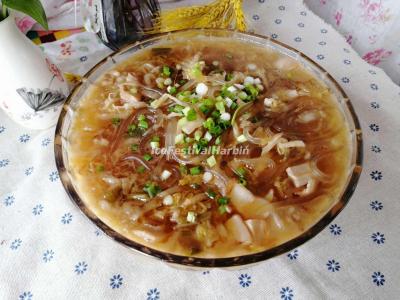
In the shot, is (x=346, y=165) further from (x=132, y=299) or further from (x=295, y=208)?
(x=132, y=299)

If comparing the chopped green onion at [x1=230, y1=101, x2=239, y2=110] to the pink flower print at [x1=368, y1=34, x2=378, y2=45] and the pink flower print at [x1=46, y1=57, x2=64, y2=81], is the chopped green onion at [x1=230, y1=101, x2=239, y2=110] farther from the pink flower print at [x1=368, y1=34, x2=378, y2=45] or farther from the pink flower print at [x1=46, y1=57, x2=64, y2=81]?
the pink flower print at [x1=368, y1=34, x2=378, y2=45]

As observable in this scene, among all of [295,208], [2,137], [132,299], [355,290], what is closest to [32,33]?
[2,137]

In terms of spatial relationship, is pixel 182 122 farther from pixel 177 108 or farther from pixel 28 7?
pixel 28 7

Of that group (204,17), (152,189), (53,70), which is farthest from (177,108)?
(204,17)

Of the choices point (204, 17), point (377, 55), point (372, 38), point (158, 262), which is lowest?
point (158, 262)

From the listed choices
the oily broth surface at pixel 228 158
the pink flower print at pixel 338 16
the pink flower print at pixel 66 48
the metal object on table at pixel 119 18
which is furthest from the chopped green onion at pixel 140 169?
the pink flower print at pixel 338 16

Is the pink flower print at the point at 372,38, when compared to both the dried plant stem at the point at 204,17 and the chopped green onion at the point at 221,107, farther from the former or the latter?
the chopped green onion at the point at 221,107
